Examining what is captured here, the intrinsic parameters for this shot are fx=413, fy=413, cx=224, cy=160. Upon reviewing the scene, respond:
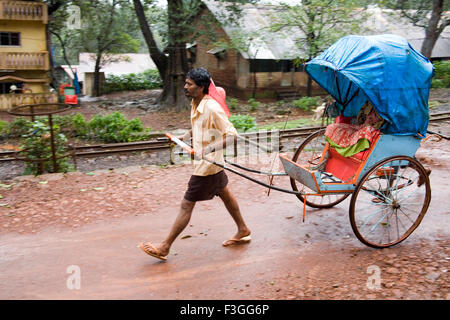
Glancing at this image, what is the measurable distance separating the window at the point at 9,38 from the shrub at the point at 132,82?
29.0ft

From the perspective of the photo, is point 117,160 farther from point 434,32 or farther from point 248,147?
point 434,32

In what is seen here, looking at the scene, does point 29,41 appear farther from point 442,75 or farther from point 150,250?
point 442,75

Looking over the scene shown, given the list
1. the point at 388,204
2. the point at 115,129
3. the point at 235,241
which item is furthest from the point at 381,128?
the point at 115,129

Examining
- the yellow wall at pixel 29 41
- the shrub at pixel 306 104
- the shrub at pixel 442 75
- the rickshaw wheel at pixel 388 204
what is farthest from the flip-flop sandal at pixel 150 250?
the shrub at pixel 442 75

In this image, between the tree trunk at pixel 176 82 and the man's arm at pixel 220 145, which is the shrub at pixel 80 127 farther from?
the man's arm at pixel 220 145

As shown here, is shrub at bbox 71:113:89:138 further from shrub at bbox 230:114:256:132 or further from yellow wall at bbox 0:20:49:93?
yellow wall at bbox 0:20:49:93

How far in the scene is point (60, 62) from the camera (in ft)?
146

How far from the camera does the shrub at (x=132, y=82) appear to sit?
1325 inches

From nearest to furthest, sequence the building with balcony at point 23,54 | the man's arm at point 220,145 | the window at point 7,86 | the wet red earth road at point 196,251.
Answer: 1. the wet red earth road at point 196,251
2. the man's arm at point 220,145
3. the building with balcony at point 23,54
4. the window at point 7,86

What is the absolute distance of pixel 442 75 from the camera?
29.5m

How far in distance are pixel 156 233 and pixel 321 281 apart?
2.23 metres

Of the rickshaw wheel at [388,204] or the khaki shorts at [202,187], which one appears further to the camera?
the rickshaw wheel at [388,204]

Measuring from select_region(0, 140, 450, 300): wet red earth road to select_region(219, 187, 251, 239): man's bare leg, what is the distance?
19 centimetres
